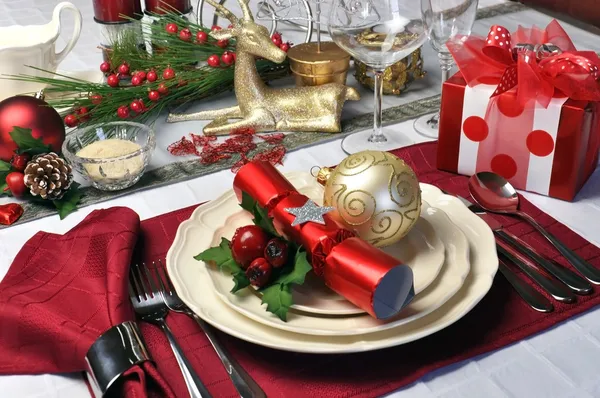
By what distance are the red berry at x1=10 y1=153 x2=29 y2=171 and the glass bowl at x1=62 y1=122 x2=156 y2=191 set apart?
4cm

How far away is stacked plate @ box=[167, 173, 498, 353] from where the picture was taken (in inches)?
19.7

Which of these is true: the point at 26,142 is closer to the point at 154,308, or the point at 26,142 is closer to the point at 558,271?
the point at 154,308

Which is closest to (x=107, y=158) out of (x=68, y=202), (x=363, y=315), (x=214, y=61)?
(x=68, y=202)

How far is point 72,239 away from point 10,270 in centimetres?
6

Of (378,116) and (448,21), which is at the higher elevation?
(448,21)

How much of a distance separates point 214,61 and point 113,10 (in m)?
0.18

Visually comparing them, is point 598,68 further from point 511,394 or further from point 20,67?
point 20,67

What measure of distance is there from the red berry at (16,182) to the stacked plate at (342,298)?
0.81 feet

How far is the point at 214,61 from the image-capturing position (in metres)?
0.99

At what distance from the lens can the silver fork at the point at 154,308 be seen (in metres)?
0.51

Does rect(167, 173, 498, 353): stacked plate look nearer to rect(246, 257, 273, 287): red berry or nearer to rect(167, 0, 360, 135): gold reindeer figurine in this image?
rect(246, 257, 273, 287): red berry

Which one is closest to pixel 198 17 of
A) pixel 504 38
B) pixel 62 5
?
pixel 62 5

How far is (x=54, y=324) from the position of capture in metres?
0.54

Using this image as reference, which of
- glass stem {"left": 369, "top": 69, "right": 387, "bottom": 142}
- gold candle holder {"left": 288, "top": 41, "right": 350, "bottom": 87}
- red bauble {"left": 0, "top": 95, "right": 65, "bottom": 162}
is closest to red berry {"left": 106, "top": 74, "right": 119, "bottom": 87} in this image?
red bauble {"left": 0, "top": 95, "right": 65, "bottom": 162}
